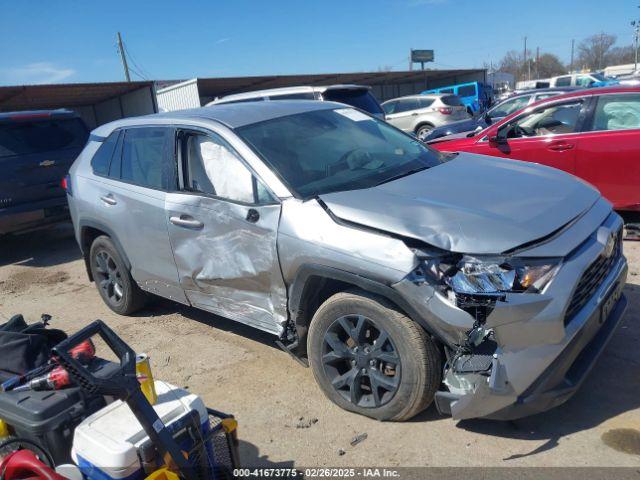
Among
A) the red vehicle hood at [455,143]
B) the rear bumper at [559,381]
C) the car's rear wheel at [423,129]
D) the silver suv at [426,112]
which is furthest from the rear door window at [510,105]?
the rear bumper at [559,381]

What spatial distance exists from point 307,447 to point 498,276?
139cm

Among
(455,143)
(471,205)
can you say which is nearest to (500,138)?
(455,143)

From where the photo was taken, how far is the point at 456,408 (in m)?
2.69

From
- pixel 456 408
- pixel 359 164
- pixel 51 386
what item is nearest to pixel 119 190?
pixel 359 164

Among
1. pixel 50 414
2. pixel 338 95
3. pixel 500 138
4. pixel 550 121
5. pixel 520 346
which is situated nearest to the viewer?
pixel 50 414

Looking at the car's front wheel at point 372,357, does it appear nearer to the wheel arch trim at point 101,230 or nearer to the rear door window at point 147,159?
the rear door window at point 147,159

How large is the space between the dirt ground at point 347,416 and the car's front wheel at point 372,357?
0.17 metres

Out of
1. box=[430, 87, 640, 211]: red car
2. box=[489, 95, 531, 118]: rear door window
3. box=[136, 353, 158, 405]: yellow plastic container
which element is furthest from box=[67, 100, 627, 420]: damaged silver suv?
box=[489, 95, 531, 118]: rear door window

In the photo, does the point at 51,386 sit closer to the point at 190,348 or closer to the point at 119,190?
the point at 190,348

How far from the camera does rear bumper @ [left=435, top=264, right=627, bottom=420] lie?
8.49 ft

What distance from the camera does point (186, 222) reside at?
3.87 metres

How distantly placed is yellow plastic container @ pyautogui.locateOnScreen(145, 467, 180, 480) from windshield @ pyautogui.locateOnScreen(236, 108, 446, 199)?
1.77m

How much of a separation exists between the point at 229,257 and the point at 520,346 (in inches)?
75.4

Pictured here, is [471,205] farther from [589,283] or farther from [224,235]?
[224,235]
